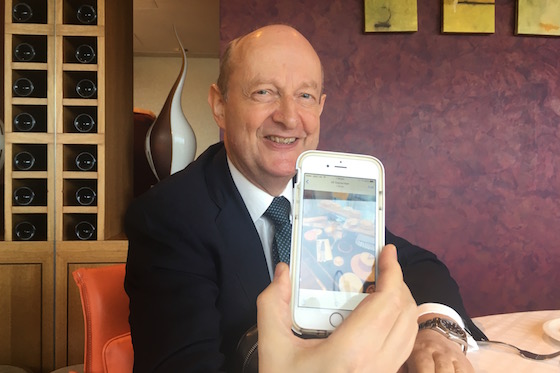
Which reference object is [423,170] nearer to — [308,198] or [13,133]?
[308,198]

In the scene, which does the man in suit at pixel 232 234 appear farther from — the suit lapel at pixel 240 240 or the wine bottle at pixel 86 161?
the wine bottle at pixel 86 161

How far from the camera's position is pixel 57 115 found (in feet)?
6.86

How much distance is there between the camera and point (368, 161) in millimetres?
→ 713

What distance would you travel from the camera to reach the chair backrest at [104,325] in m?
0.89

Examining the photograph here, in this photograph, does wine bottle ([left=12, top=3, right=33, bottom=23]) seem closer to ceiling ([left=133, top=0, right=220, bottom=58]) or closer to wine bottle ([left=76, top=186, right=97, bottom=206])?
wine bottle ([left=76, top=186, right=97, bottom=206])

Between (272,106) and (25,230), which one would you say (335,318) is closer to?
(272,106)

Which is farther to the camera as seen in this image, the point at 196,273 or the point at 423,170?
the point at 423,170

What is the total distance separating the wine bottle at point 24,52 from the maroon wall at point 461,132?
44.1 inches

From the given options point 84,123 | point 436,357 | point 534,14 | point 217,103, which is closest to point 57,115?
point 84,123

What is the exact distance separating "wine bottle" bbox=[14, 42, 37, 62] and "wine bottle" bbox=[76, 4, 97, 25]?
26 cm

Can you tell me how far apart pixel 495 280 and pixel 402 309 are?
224cm

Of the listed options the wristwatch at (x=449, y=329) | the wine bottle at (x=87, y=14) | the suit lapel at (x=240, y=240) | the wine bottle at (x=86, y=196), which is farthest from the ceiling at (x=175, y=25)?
the wristwatch at (x=449, y=329)

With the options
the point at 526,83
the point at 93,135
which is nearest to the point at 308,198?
the point at 93,135

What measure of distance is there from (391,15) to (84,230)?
6.16ft
